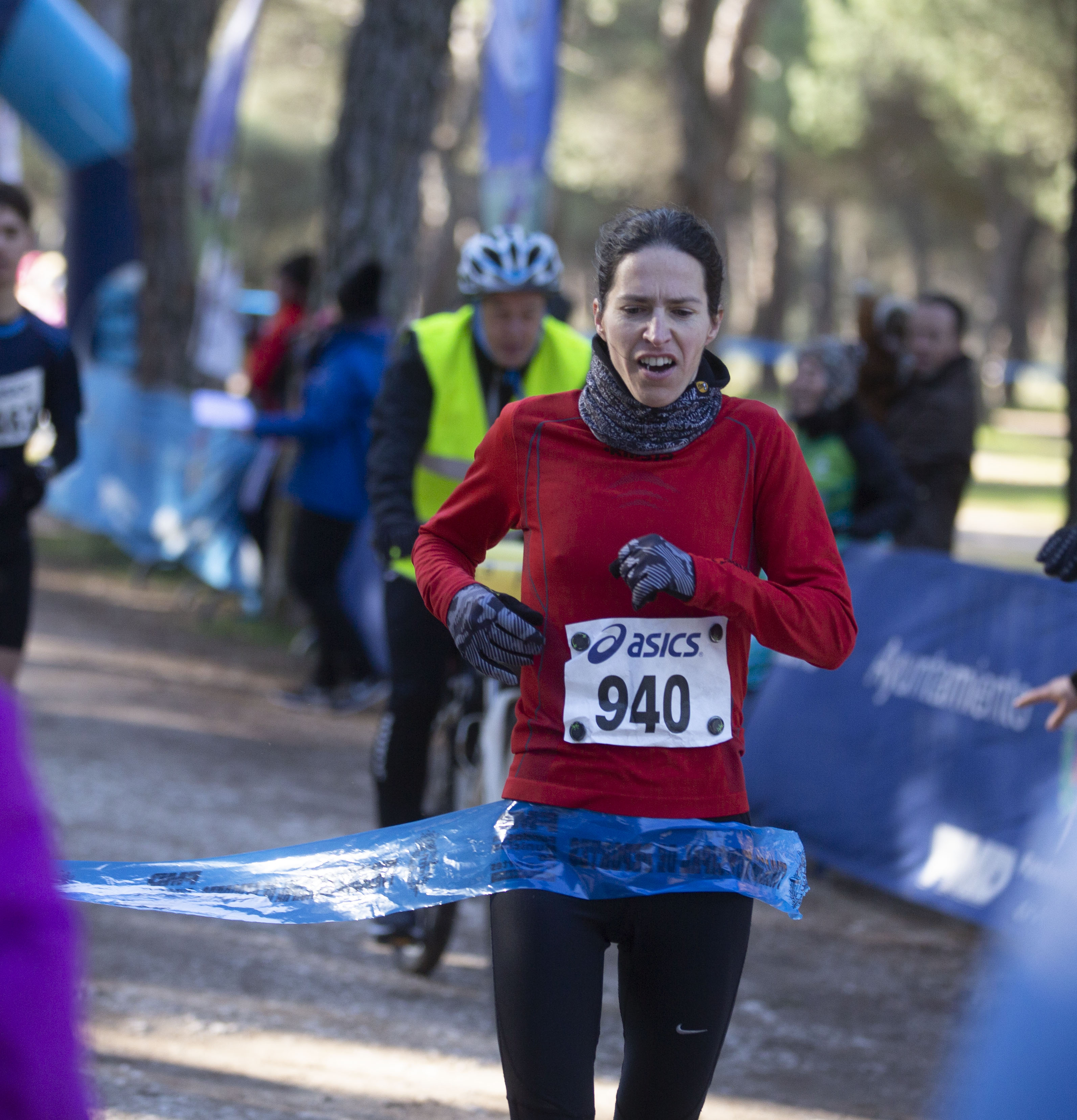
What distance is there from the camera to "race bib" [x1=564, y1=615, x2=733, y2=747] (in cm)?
271

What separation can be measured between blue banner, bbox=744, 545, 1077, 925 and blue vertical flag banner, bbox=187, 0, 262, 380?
7310 millimetres

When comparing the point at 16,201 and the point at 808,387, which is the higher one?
the point at 16,201

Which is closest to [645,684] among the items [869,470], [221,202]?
[869,470]

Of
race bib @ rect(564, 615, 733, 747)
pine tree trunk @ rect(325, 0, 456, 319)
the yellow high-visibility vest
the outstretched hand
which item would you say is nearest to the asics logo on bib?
race bib @ rect(564, 615, 733, 747)

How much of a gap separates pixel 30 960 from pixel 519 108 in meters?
8.32

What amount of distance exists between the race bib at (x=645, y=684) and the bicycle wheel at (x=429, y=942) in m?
2.50

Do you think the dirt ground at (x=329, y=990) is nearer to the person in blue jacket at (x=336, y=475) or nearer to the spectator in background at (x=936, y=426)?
the person in blue jacket at (x=336, y=475)

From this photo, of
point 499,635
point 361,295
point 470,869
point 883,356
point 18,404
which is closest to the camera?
point 499,635

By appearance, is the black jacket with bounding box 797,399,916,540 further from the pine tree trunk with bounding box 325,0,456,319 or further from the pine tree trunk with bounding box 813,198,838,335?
the pine tree trunk with bounding box 813,198,838,335

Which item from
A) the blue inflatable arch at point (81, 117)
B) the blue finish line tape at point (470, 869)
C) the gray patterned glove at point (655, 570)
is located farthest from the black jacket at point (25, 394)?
the blue inflatable arch at point (81, 117)

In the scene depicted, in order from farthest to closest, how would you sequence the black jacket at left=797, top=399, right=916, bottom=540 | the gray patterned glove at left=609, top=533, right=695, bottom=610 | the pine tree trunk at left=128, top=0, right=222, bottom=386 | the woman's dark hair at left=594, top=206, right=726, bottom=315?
the pine tree trunk at left=128, top=0, right=222, bottom=386
the black jacket at left=797, top=399, right=916, bottom=540
the woman's dark hair at left=594, top=206, right=726, bottom=315
the gray patterned glove at left=609, top=533, right=695, bottom=610

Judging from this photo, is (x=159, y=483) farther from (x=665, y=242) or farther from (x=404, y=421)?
(x=665, y=242)

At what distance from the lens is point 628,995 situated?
271 cm

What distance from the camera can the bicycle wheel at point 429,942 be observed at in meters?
5.16
